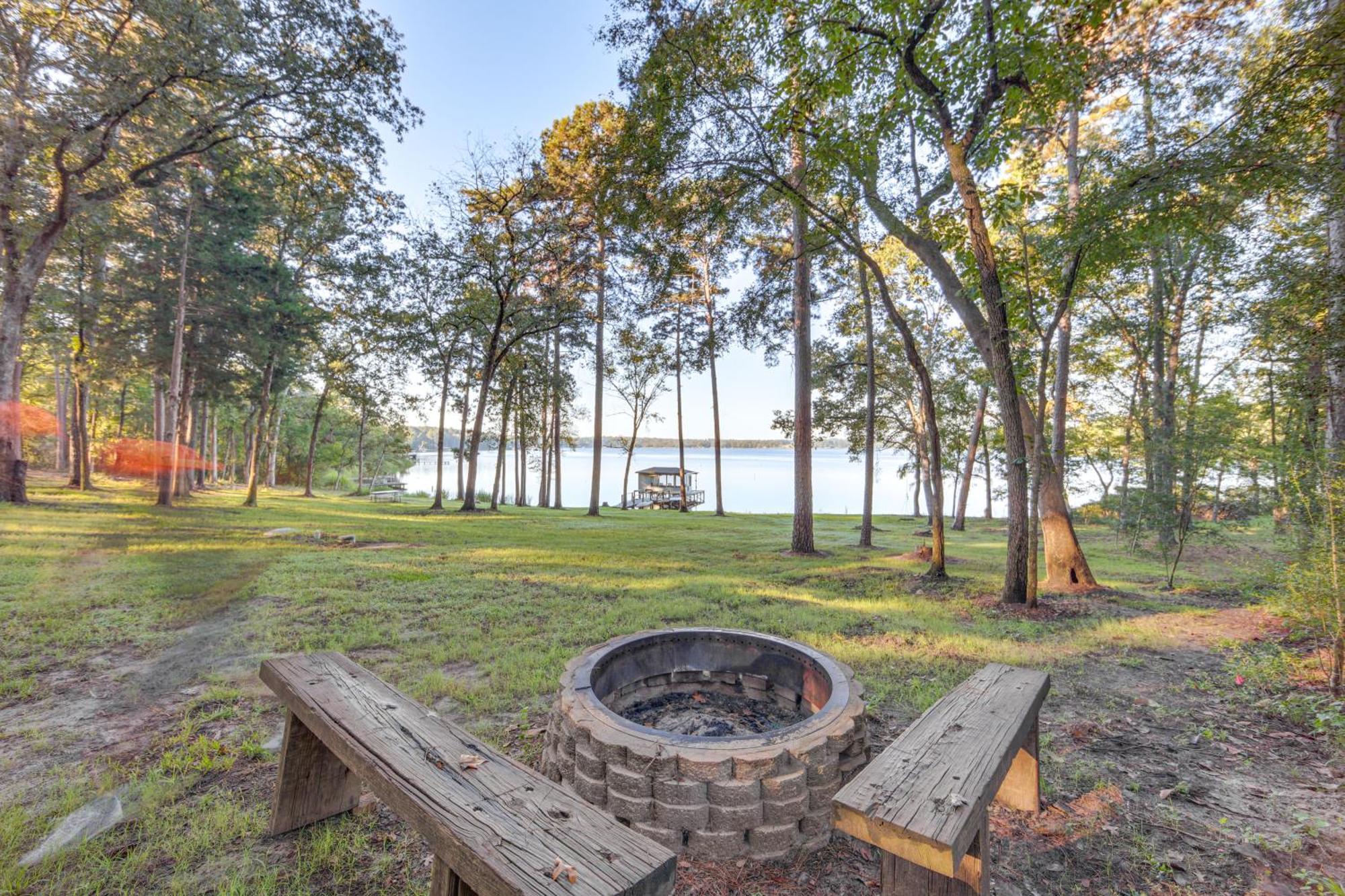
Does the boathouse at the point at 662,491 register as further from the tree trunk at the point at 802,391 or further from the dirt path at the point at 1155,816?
the dirt path at the point at 1155,816

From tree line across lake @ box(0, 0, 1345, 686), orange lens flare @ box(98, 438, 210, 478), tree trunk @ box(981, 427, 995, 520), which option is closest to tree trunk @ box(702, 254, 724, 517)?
tree line across lake @ box(0, 0, 1345, 686)

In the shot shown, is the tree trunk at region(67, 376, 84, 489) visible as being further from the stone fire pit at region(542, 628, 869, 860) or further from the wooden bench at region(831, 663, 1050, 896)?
the wooden bench at region(831, 663, 1050, 896)

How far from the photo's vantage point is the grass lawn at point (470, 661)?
1.90m

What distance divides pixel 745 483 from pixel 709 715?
7378 cm

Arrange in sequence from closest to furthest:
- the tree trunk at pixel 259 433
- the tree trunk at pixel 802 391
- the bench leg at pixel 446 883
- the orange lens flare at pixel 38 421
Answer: the bench leg at pixel 446 883, the tree trunk at pixel 802 391, the tree trunk at pixel 259 433, the orange lens flare at pixel 38 421

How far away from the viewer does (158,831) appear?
6.26 feet

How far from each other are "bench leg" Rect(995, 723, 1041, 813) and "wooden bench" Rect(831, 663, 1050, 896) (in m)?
0.31

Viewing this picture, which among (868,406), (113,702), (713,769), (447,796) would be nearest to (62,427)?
(113,702)

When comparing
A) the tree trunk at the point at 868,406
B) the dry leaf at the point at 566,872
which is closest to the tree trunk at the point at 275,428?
the tree trunk at the point at 868,406

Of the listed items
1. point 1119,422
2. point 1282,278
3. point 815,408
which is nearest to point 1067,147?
point 1282,278

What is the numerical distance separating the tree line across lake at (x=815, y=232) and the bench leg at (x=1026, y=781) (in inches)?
106

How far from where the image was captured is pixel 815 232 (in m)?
7.98

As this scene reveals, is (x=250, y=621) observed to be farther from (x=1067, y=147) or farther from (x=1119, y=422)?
(x=1119, y=422)

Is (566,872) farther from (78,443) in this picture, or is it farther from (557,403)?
(78,443)
